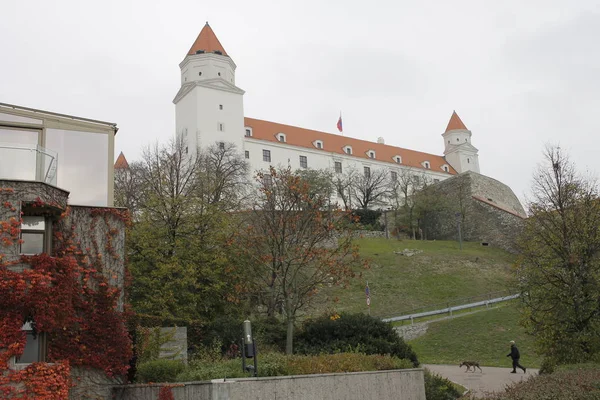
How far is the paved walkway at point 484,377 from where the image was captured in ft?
59.1

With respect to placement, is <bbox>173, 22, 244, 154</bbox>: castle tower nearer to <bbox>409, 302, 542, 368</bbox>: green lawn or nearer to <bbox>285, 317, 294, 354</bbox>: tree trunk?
<bbox>409, 302, 542, 368</bbox>: green lawn

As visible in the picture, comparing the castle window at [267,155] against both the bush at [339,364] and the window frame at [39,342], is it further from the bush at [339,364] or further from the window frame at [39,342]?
the window frame at [39,342]

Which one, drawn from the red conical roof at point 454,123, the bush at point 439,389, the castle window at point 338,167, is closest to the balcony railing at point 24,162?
the bush at point 439,389

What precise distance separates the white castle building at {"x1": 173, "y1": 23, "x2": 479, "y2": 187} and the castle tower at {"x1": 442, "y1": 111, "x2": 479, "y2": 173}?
31.1 feet

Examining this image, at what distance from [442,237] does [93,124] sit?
2209 inches

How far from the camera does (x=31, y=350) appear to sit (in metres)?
12.4

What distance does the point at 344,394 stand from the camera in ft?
42.4

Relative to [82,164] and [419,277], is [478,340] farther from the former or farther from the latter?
[82,164]

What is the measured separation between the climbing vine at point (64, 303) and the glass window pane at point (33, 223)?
42 centimetres

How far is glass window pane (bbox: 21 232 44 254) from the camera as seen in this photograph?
1265cm

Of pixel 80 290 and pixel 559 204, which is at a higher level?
pixel 559 204

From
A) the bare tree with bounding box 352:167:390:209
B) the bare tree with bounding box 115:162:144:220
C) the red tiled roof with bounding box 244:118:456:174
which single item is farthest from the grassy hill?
the red tiled roof with bounding box 244:118:456:174

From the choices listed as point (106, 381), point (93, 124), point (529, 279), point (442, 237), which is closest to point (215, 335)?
point (106, 381)

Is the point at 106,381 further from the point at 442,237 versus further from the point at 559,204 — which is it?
the point at 442,237
